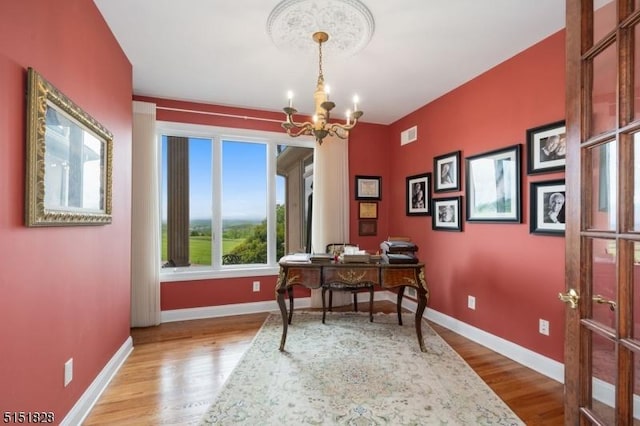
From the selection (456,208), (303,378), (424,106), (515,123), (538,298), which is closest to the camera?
(303,378)

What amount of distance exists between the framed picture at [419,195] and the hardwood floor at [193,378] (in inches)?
55.1

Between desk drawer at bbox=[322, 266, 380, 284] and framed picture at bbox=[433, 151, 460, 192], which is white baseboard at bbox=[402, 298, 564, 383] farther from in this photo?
framed picture at bbox=[433, 151, 460, 192]

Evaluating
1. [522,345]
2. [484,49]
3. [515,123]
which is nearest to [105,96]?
[484,49]

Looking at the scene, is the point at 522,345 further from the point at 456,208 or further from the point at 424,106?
the point at 424,106

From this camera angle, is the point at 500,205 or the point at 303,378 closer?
the point at 303,378

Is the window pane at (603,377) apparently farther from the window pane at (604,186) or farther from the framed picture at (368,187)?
the framed picture at (368,187)

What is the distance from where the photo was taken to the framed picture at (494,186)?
2539 mm

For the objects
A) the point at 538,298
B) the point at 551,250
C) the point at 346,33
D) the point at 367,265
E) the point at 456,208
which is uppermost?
the point at 346,33

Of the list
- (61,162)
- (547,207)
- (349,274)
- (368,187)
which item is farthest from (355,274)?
(61,162)

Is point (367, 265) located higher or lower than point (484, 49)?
lower

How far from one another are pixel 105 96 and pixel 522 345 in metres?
3.81

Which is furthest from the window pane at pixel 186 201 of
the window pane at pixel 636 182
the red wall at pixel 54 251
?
the window pane at pixel 636 182

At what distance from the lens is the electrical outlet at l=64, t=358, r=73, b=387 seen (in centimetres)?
161

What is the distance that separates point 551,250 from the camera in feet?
7.38
